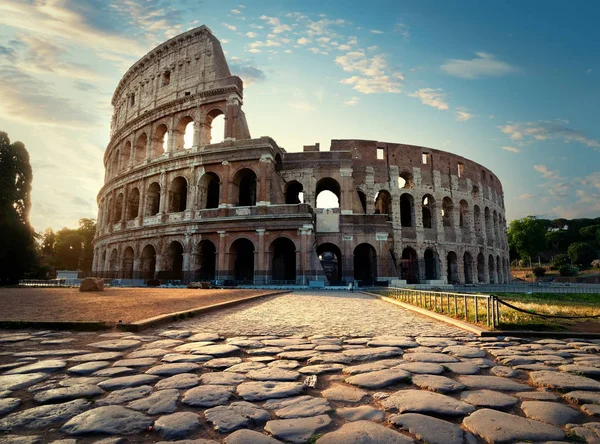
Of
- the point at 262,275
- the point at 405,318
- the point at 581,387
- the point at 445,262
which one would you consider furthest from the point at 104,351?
the point at 445,262

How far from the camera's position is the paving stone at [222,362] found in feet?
10.4

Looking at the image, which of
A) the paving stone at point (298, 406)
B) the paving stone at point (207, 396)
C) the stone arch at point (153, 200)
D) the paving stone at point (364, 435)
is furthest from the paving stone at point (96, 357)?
the stone arch at point (153, 200)

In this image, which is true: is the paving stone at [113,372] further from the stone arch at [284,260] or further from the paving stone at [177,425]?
the stone arch at [284,260]

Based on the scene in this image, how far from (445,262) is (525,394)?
2845 centimetres

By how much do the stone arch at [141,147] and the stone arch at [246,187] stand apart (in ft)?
31.4

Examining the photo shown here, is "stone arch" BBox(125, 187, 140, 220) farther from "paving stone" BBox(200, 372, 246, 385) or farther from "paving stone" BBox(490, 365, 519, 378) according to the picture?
"paving stone" BBox(490, 365, 519, 378)

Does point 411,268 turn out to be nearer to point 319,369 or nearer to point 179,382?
point 319,369

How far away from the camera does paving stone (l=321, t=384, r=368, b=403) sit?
233 cm

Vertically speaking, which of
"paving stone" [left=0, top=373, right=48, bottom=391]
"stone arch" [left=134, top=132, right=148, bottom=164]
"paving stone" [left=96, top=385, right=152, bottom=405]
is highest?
"stone arch" [left=134, top=132, right=148, bottom=164]

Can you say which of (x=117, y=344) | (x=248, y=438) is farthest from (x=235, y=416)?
(x=117, y=344)

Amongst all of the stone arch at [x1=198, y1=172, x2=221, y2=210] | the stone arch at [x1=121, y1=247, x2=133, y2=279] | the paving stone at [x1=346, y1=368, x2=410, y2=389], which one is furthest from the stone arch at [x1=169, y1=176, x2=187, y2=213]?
the paving stone at [x1=346, y1=368, x2=410, y2=389]

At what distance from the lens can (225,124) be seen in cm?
2405

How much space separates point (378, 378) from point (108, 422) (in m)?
1.93

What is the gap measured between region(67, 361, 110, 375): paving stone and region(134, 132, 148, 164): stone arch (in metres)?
28.7
